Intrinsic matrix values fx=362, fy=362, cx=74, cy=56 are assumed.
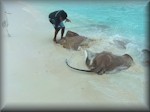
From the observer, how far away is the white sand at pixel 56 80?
3.81m

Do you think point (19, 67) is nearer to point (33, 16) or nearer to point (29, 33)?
point (29, 33)

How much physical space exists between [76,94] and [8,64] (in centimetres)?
100

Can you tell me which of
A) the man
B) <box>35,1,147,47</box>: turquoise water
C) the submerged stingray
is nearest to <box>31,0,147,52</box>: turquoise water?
<box>35,1,147,47</box>: turquoise water

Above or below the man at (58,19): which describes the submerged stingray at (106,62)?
below

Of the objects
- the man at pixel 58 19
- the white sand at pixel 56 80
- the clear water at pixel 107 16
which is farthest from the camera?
the clear water at pixel 107 16

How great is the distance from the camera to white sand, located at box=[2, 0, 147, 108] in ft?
12.5

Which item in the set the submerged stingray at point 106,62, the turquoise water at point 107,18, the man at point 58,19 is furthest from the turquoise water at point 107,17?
the submerged stingray at point 106,62

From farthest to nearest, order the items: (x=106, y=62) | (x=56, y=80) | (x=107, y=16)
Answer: (x=107, y=16) < (x=106, y=62) < (x=56, y=80)

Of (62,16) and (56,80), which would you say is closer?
(56,80)

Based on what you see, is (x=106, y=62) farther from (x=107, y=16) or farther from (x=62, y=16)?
(x=107, y=16)

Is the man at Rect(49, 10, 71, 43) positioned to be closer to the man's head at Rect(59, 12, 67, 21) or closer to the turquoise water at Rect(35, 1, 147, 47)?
the man's head at Rect(59, 12, 67, 21)

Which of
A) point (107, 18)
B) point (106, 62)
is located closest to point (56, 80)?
point (106, 62)

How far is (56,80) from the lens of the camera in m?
4.11

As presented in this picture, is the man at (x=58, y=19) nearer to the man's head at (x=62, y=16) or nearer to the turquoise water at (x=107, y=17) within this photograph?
the man's head at (x=62, y=16)
